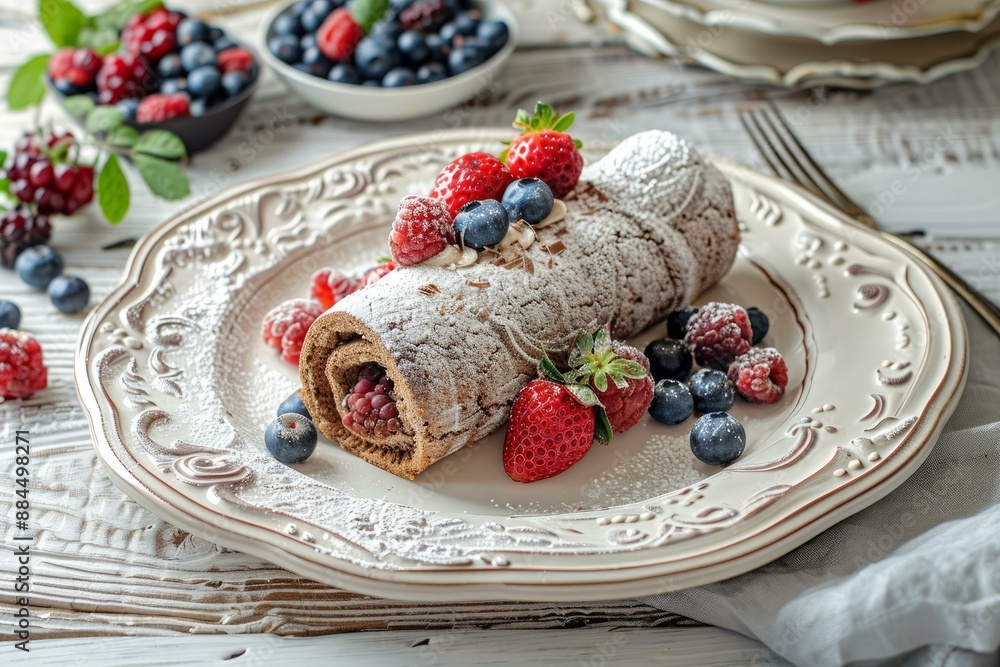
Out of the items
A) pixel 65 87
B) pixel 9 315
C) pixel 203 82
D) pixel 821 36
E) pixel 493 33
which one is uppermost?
pixel 821 36

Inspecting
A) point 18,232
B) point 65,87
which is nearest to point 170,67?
point 65,87

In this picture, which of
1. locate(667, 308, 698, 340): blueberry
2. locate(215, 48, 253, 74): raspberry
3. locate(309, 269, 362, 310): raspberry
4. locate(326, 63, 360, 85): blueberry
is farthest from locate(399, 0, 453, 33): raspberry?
locate(667, 308, 698, 340): blueberry

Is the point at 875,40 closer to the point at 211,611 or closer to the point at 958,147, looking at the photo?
the point at 958,147

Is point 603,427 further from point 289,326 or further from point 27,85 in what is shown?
point 27,85

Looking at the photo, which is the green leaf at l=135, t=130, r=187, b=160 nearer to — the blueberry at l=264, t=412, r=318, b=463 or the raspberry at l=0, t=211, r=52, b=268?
the raspberry at l=0, t=211, r=52, b=268

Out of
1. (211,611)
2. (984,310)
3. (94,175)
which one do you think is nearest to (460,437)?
(211,611)

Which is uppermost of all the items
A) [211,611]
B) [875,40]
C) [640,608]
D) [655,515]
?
[875,40]
